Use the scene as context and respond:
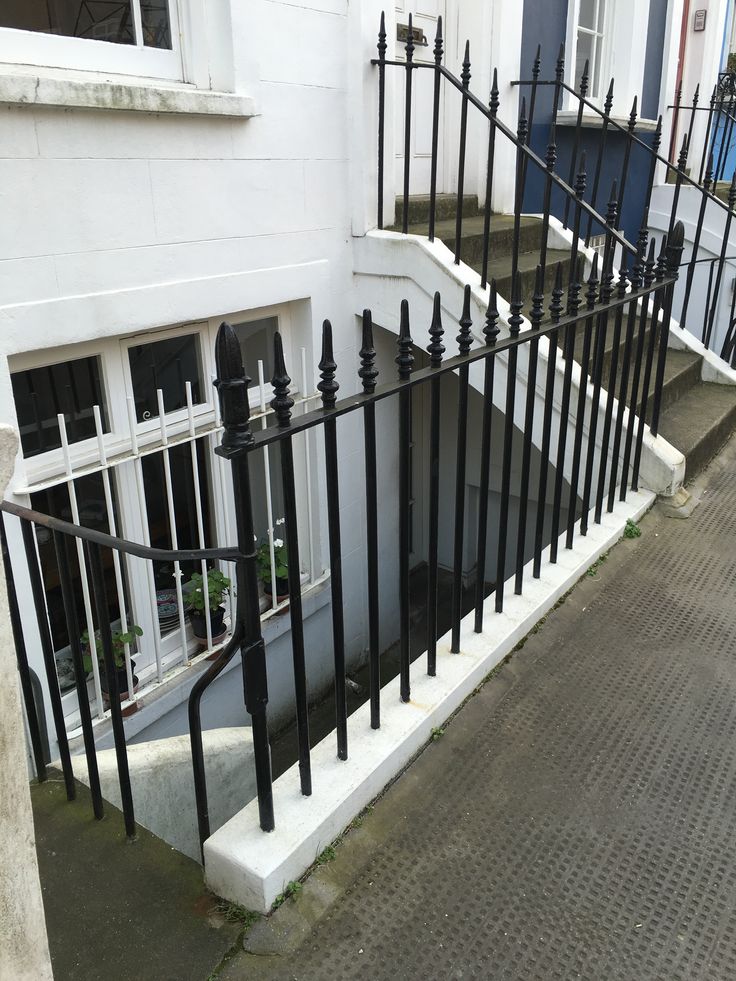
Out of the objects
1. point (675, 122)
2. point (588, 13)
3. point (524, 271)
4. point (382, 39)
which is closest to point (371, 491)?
point (382, 39)

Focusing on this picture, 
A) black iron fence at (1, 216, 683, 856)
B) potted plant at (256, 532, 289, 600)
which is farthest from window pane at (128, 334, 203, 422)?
potted plant at (256, 532, 289, 600)

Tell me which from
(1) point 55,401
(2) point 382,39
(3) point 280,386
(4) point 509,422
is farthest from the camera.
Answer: (2) point 382,39

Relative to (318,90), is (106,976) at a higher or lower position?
lower

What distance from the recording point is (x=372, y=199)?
15.2ft

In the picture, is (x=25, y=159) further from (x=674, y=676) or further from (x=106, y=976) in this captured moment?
(x=674, y=676)

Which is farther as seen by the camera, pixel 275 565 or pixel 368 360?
pixel 275 565

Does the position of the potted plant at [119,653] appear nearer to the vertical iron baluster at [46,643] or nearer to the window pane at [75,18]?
the vertical iron baluster at [46,643]

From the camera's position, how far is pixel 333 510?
2113 millimetres

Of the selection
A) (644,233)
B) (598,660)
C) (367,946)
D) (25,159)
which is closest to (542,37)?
(644,233)

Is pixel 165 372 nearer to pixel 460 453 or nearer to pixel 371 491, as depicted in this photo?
pixel 460 453

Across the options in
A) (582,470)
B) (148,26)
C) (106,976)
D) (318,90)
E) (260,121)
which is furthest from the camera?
(582,470)

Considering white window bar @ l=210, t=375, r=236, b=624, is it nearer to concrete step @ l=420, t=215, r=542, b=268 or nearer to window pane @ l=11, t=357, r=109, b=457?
window pane @ l=11, t=357, r=109, b=457

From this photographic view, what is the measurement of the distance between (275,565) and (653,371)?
2.81m

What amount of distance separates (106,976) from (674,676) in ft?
6.98
